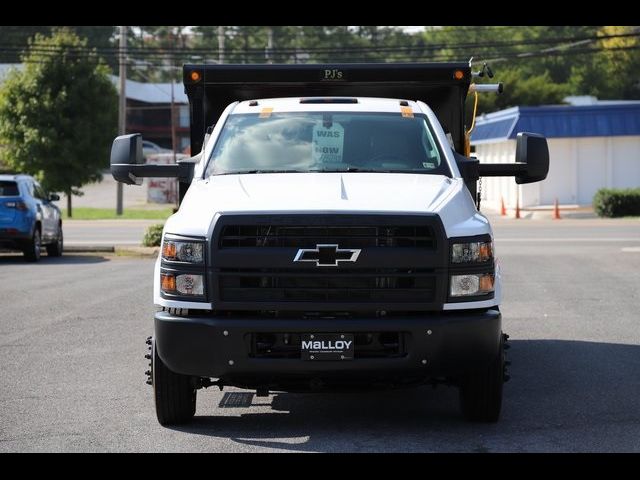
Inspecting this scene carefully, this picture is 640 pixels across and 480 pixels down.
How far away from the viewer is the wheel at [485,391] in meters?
7.48

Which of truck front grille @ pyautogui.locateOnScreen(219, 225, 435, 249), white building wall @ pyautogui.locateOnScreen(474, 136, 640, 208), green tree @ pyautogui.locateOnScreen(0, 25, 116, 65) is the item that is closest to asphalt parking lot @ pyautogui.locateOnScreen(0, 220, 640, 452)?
truck front grille @ pyautogui.locateOnScreen(219, 225, 435, 249)

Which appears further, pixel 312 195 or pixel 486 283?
pixel 312 195

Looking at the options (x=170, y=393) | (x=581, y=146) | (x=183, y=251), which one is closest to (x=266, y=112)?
(x=183, y=251)

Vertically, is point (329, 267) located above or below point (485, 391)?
above

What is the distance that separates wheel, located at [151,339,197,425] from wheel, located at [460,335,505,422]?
172 centimetres

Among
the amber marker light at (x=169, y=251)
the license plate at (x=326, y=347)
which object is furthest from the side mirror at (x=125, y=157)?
the license plate at (x=326, y=347)

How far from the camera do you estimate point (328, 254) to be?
7.04 metres

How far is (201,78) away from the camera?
10.4 meters

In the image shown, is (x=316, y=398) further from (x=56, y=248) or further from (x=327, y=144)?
(x=56, y=248)

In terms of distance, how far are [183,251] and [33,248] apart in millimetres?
17265

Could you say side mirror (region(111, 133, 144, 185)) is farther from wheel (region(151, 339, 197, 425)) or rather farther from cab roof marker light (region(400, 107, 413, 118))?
cab roof marker light (region(400, 107, 413, 118))

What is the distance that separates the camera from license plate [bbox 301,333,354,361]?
7.00 metres
